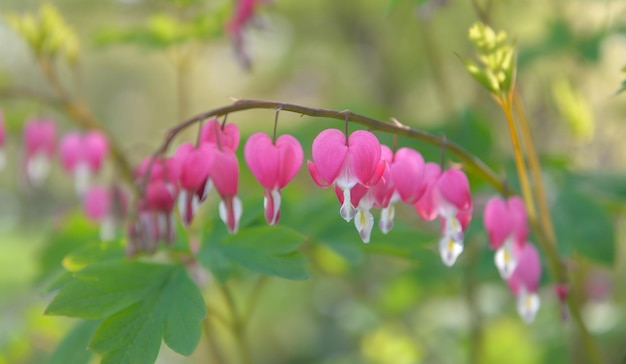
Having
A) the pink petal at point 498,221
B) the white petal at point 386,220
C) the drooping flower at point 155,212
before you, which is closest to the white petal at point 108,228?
the drooping flower at point 155,212

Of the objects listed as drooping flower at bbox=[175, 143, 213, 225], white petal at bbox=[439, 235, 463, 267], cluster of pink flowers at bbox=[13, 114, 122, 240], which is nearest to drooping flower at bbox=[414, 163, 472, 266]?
white petal at bbox=[439, 235, 463, 267]

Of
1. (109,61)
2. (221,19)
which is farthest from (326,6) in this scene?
(109,61)

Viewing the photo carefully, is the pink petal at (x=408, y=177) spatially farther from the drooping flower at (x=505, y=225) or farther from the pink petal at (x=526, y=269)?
the pink petal at (x=526, y=269)

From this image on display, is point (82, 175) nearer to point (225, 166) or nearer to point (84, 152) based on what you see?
point (84, 152)

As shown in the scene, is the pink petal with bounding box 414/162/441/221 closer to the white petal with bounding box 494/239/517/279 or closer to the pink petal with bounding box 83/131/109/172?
the white petal with bounding box 494/239/517/279

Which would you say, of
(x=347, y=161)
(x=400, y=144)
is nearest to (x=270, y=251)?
(x=347, y=161)
